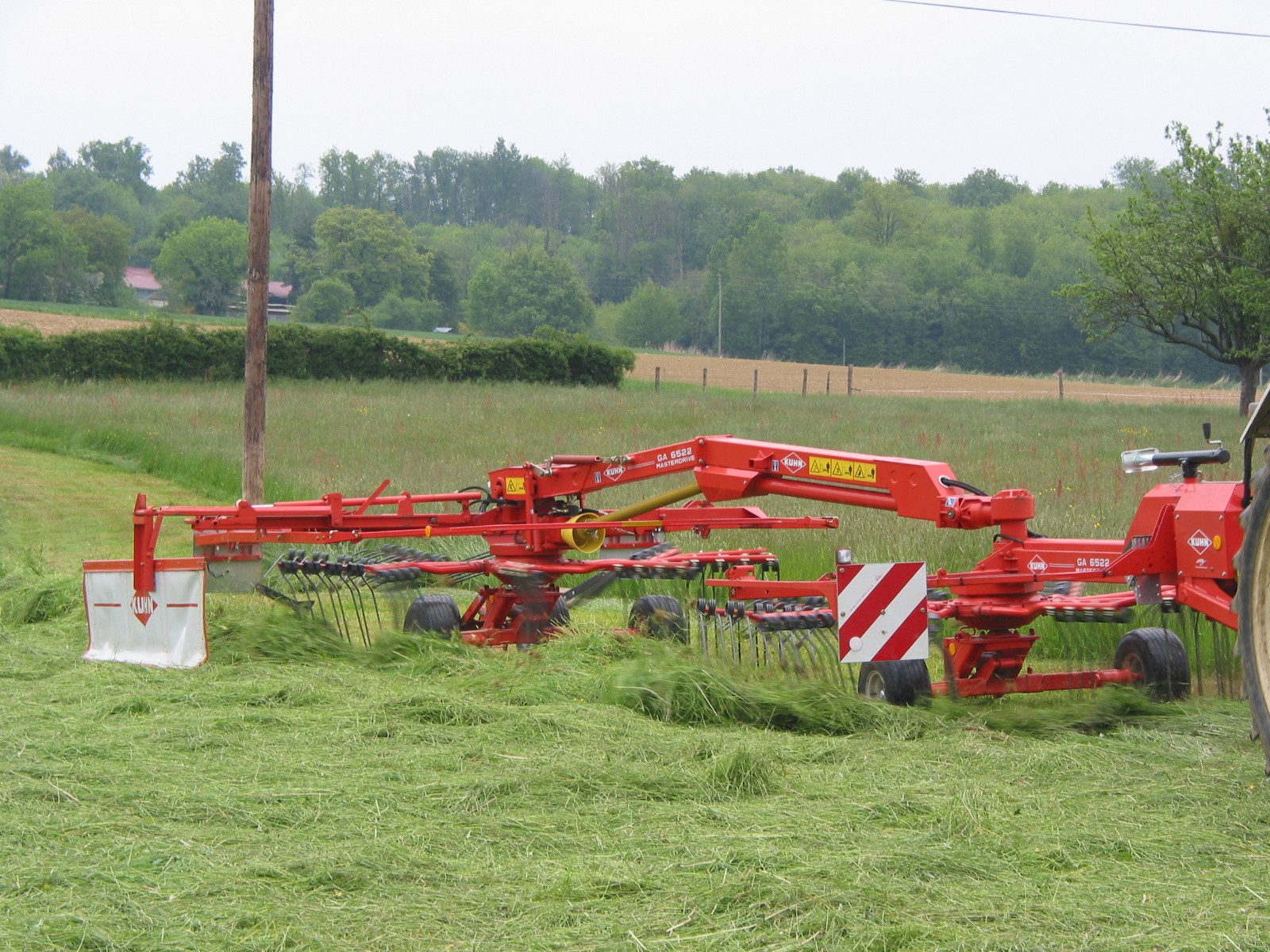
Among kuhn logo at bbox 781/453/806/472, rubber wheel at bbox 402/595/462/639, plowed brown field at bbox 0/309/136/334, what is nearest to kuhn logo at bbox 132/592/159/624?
rubber wheel at bbox 402/595/462/639

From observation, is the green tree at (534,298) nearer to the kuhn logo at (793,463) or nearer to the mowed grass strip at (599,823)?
the kuhn logo at (793,463)

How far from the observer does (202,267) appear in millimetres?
80688

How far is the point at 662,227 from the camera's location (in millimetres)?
105500

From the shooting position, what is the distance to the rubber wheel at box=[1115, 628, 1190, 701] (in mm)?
6160

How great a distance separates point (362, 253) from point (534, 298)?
1527 cm

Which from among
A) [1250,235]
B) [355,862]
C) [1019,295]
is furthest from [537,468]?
[1019,295]

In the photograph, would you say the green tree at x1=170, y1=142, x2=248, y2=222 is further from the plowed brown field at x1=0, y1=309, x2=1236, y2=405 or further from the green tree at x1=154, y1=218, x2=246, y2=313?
the plowed brown field at x1=0, y1=309, x2=1236, y2=405

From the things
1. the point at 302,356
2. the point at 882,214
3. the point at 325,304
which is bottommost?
the point at 302,356

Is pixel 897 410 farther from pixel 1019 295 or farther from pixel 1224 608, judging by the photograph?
pixel 1019 295

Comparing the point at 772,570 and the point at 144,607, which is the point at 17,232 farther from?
the point at 772,570

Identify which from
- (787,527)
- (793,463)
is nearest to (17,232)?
(787,527)

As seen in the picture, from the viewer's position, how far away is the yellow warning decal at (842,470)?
6211 mm

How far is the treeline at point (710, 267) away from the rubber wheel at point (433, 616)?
46.3 meters

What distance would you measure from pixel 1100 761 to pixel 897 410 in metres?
26.7
